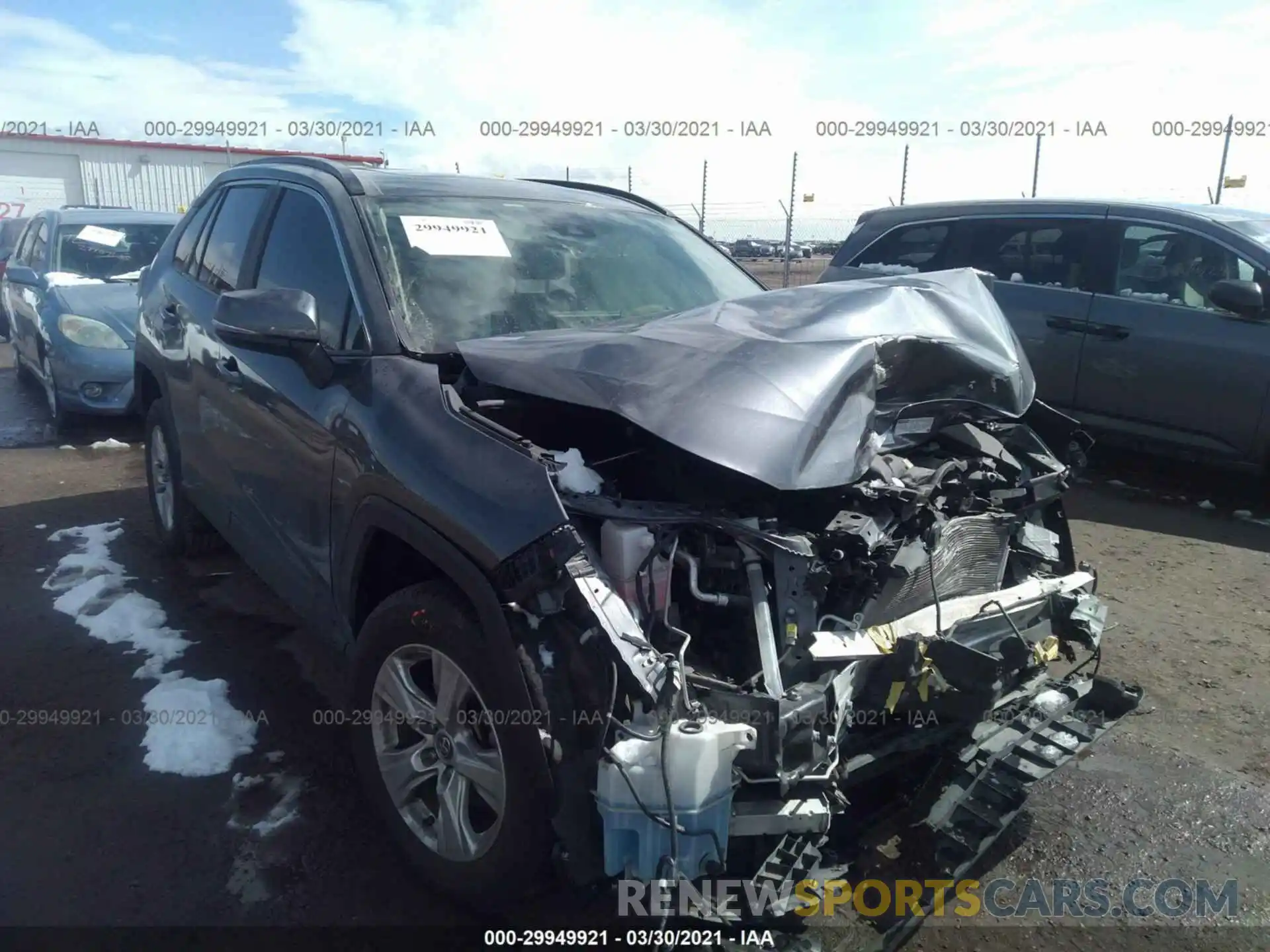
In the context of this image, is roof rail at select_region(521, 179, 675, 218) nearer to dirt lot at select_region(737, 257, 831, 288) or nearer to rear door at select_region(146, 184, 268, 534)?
rear door at select_region(146, 184, 268, 534)

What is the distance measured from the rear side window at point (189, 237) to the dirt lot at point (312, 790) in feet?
5.32

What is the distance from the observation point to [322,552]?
303 centimetres

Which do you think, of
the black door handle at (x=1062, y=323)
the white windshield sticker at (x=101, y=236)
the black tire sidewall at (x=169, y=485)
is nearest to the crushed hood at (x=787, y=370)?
the black tire sidewall at (x=169, y=485)

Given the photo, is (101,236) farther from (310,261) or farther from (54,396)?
(310,261)

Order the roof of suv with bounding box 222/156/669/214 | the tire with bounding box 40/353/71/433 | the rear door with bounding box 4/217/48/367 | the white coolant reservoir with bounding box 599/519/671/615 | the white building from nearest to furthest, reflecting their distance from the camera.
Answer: the white coolant reservoir with bounding box 599/519/671/615
the roof of suv with bounding box 222/156/669/214
the tire with bounding box 40/353/71/433
the rear door with bounding box 4/217/48/367
the white building

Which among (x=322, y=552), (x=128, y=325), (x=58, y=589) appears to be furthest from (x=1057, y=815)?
(x=128, y=325)

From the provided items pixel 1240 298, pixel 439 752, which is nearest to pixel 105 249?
pixel 439 752

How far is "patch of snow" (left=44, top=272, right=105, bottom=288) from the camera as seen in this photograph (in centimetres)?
808

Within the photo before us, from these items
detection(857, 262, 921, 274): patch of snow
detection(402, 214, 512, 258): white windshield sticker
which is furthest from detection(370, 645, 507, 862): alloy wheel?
detection(857, 262, 921, 274): patch of snow

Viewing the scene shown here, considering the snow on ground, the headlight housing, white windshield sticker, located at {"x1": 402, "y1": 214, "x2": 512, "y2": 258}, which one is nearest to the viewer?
white windshield sticker, located at {"x1": 402, "y1": 214, "x2": 512, "y2": 258}

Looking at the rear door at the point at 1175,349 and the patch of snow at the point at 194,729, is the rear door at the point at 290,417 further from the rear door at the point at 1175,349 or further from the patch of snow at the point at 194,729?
the rear door at the point at 1175,349

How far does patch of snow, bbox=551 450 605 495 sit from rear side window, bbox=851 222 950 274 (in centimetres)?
531

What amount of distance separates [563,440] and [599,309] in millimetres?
884

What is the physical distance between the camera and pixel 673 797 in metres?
2.00
